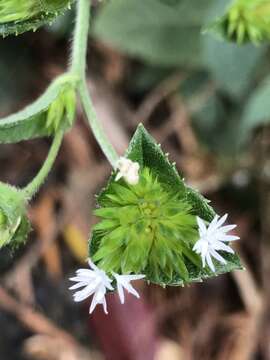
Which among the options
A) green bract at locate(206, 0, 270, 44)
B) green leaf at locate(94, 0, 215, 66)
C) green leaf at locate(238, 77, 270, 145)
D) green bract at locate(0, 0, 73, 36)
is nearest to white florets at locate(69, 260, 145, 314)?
green bract at locate(0, 0, 73, 36)

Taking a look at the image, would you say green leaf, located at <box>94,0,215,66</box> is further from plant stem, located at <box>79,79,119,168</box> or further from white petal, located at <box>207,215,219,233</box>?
white petal, located at <box>207,215,219,233</box>

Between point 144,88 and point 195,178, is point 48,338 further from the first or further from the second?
point 144,88

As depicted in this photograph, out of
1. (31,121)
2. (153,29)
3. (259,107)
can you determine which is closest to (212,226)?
(31,121)

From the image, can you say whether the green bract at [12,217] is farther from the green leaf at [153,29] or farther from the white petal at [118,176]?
the green leaf at [153,29]

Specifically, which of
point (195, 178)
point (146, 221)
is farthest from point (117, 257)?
point (195, 178)

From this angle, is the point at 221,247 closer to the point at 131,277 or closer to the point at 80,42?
the point at 131,277

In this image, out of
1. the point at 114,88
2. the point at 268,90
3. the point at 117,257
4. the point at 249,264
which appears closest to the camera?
the point at 117,257
